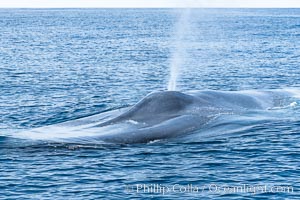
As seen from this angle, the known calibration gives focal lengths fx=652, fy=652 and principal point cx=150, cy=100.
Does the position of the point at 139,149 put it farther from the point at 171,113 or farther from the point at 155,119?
the point at 171,113

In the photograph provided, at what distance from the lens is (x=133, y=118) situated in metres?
36.5

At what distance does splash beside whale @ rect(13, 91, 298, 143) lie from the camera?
33219mm

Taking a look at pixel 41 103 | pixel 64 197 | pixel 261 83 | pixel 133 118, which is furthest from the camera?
pixel 261 83

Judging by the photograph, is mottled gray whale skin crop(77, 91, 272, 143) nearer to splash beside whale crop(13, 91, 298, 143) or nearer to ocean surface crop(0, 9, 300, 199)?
splash beside whale crop(13, 91, 298, 143)

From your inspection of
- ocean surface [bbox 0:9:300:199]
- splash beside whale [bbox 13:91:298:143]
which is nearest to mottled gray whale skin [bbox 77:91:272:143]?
splash beside whale [bbox 13:91:298:143]

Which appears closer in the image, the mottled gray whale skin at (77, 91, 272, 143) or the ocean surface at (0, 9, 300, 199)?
the ocean surface at (0, 9, 300, 199)

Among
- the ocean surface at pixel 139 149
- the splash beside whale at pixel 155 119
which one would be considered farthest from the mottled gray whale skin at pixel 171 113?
the ocean surface at pixel 139 149

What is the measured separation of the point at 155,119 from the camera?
119 ft

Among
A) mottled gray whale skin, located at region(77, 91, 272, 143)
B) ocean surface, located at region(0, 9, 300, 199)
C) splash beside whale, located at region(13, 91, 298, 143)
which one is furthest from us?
mottled gray whale skin, located at region(77, 91, 272, 143)

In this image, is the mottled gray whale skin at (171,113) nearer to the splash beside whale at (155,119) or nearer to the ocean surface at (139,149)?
the splash beside whale at (155,119)

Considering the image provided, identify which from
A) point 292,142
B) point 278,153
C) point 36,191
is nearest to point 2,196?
point 36,191

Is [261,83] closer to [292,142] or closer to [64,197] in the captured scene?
[292,142]

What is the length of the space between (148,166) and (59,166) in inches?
152

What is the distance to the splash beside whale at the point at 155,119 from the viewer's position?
33219 millimetres
